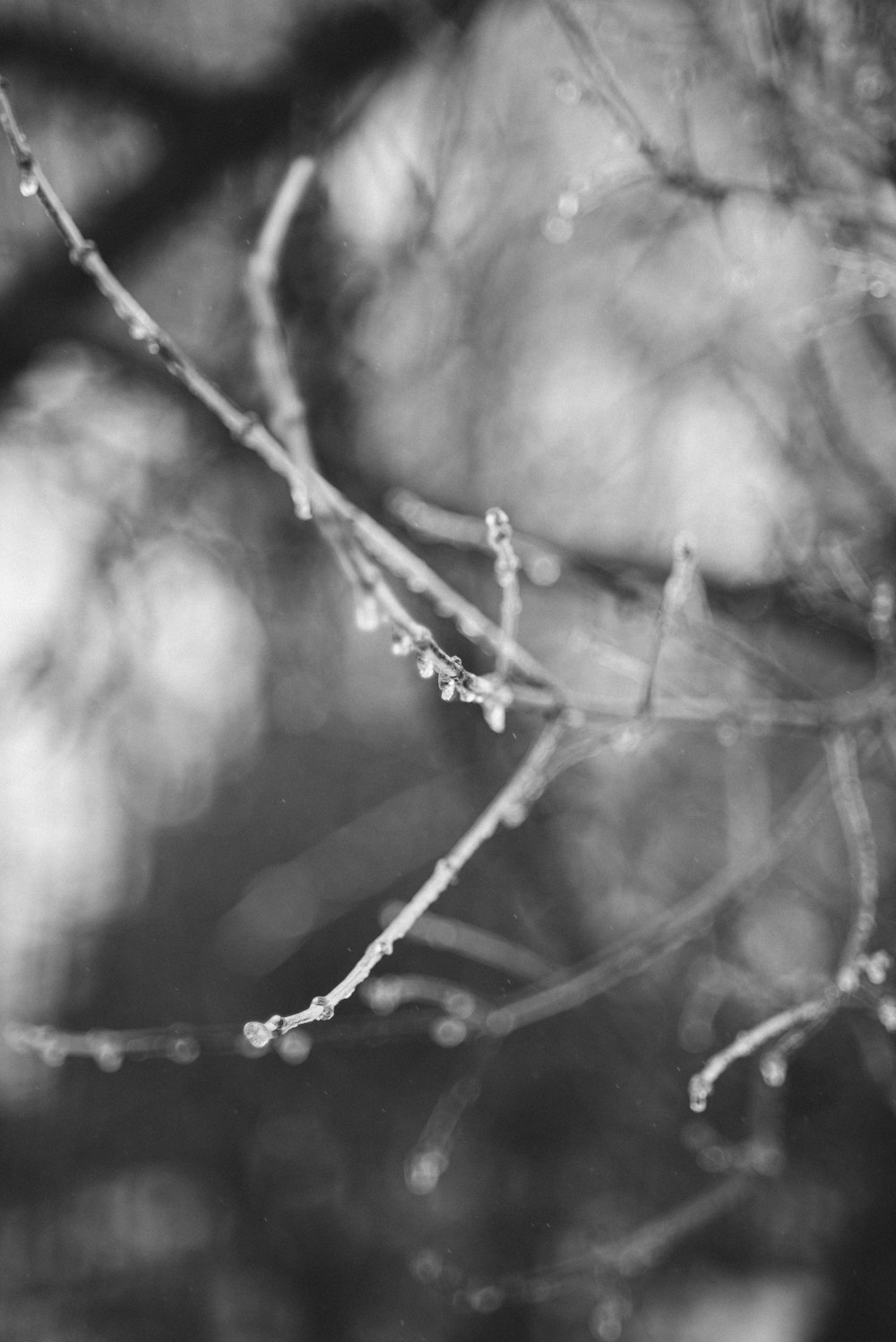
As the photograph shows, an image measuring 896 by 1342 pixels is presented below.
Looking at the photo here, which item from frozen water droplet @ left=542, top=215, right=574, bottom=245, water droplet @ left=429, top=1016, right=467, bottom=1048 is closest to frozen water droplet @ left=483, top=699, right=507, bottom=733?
water droplet @ left=429, top=1016, right=467, bottom=1048

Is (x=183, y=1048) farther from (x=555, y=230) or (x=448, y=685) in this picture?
(x=555, y=230)

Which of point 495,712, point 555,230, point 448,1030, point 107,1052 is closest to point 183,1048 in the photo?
point 107,1052

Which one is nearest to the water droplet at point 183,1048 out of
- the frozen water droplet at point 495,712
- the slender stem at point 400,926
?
the slender stem at point 400,926

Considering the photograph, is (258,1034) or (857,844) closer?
(258,1034)

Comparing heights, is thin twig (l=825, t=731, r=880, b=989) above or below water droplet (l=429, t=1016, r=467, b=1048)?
below

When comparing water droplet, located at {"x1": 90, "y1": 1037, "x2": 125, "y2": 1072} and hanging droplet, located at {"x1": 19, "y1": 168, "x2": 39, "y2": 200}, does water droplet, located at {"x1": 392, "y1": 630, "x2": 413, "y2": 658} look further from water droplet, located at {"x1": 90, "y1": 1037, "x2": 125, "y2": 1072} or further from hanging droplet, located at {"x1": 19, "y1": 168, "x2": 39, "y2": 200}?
water droplet, located at {"x1": 90, "y1": 1037, "x2": 125, "y2": 1072}

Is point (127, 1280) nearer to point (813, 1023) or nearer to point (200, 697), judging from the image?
point (200, 697)

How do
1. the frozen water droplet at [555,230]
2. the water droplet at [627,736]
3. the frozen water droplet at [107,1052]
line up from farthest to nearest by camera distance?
the frozen water droplet at [555,230]
the frozen water droplet at [107,1052]
the water droplet at [627,736]

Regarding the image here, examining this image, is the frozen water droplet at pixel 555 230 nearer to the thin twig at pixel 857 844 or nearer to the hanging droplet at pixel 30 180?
the thin twig at pixel 857 844
